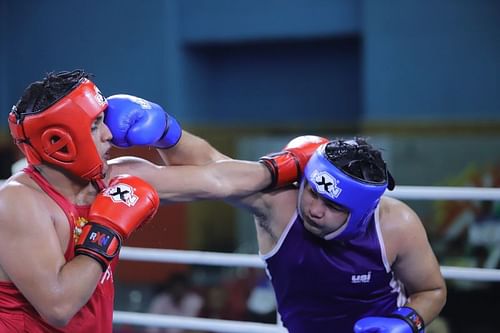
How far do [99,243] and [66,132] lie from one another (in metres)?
0.24

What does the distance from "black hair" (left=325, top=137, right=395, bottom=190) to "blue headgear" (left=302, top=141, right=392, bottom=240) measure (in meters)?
0.01

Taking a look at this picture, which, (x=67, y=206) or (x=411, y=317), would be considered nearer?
(x=67, y=206)

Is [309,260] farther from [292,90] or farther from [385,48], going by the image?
[292,90]

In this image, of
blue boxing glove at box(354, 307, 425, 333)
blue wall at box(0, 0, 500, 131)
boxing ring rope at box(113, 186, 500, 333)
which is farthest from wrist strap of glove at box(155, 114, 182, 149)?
blue wall at box(0, 0, 500, 131)

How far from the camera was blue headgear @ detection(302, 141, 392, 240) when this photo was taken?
1.78 meters

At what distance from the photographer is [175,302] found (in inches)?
177

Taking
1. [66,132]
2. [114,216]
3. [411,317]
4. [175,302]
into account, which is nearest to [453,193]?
[411,317]

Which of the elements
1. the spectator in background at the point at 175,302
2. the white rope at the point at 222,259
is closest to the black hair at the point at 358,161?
the white rope at the point at 222,259

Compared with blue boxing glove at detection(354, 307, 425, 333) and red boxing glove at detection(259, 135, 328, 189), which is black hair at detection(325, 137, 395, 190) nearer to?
red boxing glove at detection(259, 135, 328, 189)

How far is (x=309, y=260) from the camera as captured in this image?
1986mm

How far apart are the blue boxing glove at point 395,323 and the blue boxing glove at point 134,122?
717 millimetres

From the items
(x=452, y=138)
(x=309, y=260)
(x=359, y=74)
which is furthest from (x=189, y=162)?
(x=359, y=74)

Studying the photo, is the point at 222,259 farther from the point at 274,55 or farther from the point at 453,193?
the point at 274,55

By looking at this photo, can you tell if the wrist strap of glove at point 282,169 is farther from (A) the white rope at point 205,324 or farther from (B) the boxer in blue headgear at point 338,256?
(A) the white rope at point 205,324
